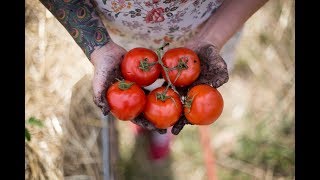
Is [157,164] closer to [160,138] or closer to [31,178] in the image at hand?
[160,138]

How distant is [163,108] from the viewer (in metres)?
1.16

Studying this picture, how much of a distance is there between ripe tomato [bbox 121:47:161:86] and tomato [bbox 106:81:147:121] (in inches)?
1.5

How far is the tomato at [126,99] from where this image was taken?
115 cm

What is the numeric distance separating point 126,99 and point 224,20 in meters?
0.49

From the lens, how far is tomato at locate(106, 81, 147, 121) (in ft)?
3.76

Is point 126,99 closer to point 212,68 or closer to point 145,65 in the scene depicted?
point 145,65

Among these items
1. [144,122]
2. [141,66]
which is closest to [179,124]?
[144,122]

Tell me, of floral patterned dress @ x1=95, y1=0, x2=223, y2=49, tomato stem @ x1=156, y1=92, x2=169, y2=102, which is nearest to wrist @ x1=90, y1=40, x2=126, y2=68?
floral patterned dress @ x1=95, y1=0, x2=223, y2=49

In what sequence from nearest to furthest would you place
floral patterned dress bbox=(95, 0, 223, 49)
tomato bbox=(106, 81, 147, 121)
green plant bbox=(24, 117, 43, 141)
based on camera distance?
tomato bbox=(106, 81, 147, 121) → floral patterned dress bbox=(95, 0, 223, 49) → green plant bbox=(24, 117, 43, 141)

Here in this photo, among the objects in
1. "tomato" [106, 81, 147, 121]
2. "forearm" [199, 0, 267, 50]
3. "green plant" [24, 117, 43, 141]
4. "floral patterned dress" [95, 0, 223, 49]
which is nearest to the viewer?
"tomato" [106, 81, 147, 121]

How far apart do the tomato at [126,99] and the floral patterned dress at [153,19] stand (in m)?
0.26

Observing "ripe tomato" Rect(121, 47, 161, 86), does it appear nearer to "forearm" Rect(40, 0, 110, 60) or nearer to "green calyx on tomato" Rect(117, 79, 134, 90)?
"green calyx on tomato" Rect(117, 79, 134, 90)

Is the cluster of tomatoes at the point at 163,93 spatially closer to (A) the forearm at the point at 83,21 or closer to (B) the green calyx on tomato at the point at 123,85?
(B) the green calyx on tomato at the point at 123,85

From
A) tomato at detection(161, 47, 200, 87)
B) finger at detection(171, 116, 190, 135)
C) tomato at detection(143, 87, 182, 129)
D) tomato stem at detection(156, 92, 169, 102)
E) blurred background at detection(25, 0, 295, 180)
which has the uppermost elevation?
tomato at detection(161, 47, 200, 87)
